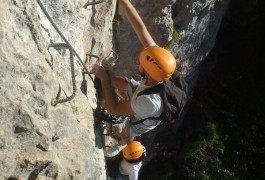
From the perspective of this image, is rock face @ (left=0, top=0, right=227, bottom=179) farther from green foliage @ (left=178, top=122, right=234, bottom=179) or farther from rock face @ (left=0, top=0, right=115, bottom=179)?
green foliage @ (left=178, top=122, right=234, bottom=179)

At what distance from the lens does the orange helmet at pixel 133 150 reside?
7.16m

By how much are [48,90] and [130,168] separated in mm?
4075

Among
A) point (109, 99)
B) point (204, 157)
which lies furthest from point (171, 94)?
point (204, 157)

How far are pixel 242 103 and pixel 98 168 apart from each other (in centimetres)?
830

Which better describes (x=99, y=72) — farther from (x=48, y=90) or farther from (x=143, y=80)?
(x=48, y=90)

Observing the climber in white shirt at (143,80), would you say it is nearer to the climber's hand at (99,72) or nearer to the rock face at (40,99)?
the climber's hand at (99,72)

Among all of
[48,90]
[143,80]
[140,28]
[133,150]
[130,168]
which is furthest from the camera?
[130,168]

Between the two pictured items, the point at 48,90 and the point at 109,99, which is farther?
the point at 109,99

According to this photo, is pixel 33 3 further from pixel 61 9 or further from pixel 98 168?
pixel 98 168

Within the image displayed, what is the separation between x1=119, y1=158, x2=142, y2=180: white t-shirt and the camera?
7511mm

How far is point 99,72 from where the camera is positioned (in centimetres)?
525

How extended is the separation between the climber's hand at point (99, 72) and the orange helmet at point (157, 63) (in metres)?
0.74

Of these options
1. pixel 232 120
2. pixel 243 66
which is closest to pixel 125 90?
pixel 232 120

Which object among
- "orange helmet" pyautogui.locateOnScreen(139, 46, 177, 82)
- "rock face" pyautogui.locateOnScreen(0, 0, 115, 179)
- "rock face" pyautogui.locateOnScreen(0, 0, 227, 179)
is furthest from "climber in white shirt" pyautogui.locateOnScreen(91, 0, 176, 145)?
"rock face" pyautogui.locateOnScreen(0, 0, 115, 179)
